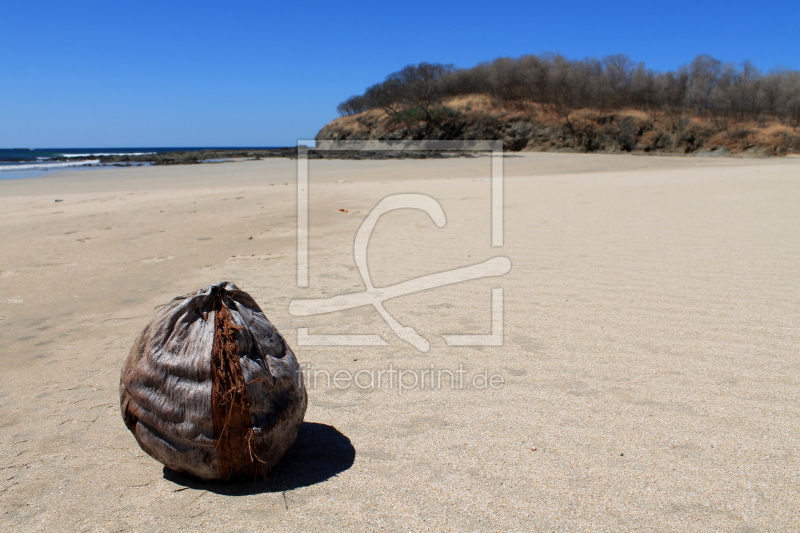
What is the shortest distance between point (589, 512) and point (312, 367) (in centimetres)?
177

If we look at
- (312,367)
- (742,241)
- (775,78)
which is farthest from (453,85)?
(312,367)

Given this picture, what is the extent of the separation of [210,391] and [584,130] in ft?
121

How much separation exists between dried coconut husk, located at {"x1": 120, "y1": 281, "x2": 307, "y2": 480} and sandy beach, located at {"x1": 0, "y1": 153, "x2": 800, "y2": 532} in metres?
0.16

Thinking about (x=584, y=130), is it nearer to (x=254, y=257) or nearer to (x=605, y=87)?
(x=605, y=87)

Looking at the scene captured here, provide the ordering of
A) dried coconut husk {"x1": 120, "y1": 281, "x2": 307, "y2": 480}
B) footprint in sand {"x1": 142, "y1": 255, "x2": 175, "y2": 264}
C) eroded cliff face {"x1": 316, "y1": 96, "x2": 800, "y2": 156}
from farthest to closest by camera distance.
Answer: eroded cliff face {"x1": 316, "y1": 96, "x2": 800, "y2": 156}
footprint in sand {"x1": 142, "y1": 255, "x2": 175, "y2": 264}
dried coconut husk {"x1": 120, "y1": 281, "x2": 307, "y2": 480}

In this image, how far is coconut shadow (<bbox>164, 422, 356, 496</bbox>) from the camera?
205 cm

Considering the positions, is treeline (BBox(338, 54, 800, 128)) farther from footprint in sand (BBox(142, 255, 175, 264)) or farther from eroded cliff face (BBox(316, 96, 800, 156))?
footprint in sand (BBox(142, 255, 175, 264))

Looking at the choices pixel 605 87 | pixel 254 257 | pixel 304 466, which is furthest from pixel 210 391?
pixel 605 87

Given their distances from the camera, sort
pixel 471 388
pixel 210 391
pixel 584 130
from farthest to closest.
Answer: pixel 584 130 < pixel 471 388 < pixel 210 391

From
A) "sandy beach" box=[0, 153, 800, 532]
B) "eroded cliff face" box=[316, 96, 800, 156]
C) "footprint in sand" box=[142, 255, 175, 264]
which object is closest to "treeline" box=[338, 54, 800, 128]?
"eroded cliff face" box=[316, 96, 800, 156]

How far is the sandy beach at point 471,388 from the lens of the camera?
6.38 feet

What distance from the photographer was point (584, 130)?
1394 inches

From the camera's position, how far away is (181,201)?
428 inches

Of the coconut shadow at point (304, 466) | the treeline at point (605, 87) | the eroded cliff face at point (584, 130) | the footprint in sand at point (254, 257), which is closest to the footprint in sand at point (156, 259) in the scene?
the footprint in sand at point (254, 257)
